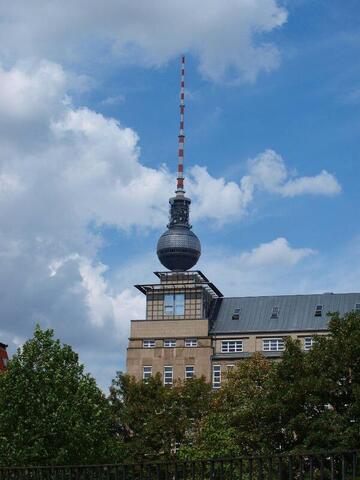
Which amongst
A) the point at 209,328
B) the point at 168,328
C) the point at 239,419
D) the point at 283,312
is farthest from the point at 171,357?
the point at 239,419

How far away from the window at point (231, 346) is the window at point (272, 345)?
3411mm

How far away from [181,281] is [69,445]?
75.1 m

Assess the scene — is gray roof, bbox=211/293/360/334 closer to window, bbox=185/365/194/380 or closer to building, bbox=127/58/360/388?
building, bbox=127/58/360/388

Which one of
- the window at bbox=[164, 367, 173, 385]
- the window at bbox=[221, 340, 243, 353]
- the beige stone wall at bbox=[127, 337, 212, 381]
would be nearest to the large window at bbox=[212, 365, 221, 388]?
the beige stone wall at bbox=[127, 337, 212, 381]

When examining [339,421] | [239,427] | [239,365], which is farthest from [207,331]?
[339,421]

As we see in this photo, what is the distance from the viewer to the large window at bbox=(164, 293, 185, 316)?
132 metres

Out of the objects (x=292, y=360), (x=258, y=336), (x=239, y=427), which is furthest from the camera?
(x=258, y=336)

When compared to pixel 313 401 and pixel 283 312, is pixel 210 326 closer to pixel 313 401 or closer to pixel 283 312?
pixel 283 312

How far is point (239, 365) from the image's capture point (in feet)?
292

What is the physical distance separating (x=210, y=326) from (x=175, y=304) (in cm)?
600

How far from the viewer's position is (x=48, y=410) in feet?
204

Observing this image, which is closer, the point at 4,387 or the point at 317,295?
the point at 4,387

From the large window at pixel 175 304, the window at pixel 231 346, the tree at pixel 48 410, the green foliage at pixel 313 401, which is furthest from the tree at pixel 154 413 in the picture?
the large window at pixel 175 304

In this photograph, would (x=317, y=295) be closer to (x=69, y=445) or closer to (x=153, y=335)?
(x=153, y=335)
